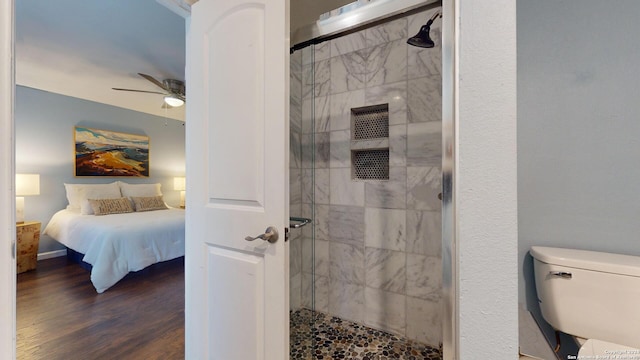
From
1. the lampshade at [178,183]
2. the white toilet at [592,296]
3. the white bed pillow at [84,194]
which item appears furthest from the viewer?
the lampshade at [178,183]

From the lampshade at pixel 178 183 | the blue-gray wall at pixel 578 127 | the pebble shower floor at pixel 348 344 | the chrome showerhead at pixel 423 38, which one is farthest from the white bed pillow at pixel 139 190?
the blue-gray wall at pixel 578 127

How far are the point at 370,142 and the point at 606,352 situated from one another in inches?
58.4

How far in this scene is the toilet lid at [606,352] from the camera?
93 centimetres

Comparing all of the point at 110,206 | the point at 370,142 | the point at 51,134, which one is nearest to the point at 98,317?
the point at 110,206

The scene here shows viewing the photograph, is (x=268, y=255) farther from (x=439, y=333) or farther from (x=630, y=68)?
(x=630, y=68)

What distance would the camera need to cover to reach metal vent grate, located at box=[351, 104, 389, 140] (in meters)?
1.90

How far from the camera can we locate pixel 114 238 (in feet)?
9.15

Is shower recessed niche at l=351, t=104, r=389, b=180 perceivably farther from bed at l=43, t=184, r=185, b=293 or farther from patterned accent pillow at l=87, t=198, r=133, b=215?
patterned accent pillow at l=87, t=198, r=133, b=215

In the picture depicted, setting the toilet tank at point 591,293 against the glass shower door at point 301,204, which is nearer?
the toilet tank at point 591,293

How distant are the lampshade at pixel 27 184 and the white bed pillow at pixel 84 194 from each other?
41cm

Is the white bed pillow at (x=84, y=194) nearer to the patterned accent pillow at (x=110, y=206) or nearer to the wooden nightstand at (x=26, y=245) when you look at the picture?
the patterned accent pillow at (x=110, y=206)

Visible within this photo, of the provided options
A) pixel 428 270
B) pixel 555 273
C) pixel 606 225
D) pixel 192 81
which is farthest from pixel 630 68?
pixel 192 81

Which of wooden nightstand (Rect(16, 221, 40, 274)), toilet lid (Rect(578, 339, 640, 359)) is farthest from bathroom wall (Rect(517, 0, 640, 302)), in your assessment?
wooden nightstand (Rect(16, 221, 40, 274))

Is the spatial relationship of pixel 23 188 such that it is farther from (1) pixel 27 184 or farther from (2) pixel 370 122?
(2) pixel 370 122
